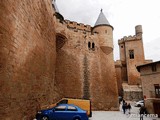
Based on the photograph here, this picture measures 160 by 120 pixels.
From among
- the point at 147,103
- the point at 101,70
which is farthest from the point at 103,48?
the point at 147,103

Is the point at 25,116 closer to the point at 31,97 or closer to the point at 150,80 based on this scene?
the point at 31,97

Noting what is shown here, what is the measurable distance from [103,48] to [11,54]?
1503 centimetres

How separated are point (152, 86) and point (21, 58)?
45.8 ft

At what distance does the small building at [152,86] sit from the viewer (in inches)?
593

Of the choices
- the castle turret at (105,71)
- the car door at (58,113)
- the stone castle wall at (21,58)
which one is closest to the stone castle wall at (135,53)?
the castle turret at (105,71)

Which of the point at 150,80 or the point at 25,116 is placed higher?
the point at 150,80

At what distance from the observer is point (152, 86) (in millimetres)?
15820

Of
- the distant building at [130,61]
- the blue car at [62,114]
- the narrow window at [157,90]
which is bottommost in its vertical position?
the blue car at [62,114]

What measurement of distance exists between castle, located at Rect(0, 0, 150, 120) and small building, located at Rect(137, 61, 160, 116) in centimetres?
411

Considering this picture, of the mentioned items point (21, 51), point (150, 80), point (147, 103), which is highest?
point (21, 51)

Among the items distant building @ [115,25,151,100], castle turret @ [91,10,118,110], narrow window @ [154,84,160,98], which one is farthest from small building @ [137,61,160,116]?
distant building @ [115,25,151,100]

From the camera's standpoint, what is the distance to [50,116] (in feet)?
27.7

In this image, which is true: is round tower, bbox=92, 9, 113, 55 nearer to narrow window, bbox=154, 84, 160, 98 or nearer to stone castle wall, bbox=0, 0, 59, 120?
narrow window, bbox=154, 84, 160, 98

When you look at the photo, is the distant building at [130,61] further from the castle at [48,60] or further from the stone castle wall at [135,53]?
the castle at [48,60]
